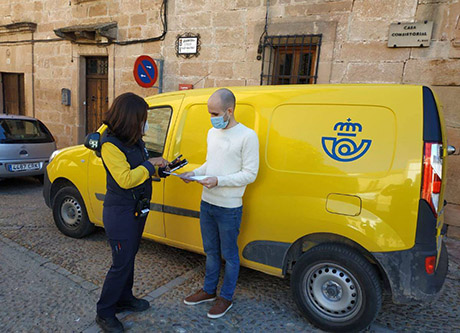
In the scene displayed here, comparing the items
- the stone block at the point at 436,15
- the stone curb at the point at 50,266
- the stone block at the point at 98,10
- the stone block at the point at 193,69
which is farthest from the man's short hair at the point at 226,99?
the stone block at the point at 98,10

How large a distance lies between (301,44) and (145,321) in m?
5.38

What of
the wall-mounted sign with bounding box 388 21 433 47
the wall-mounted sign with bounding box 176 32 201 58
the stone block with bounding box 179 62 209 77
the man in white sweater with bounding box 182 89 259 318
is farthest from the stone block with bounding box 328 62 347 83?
the man in white sweater with bounding box 182 89 259 318

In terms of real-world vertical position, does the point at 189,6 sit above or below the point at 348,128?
above

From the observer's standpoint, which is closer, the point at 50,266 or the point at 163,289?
the point at 163,289

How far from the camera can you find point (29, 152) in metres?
6.46

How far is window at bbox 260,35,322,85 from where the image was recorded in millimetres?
6211

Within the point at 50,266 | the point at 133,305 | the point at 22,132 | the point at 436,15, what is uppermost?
the point at 436,15

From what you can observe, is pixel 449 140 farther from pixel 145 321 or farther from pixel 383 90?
pixel 145 321

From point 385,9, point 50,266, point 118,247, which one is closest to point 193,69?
point 385,9

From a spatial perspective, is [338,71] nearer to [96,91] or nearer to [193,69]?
[193,69]

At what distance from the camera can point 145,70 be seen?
666cm

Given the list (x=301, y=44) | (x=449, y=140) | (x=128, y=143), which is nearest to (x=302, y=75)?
(x=301, y=44)

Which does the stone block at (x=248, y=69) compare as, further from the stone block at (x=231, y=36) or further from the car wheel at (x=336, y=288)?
the car wheel at (x=336, y=288)

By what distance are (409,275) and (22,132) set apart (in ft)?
22.8
